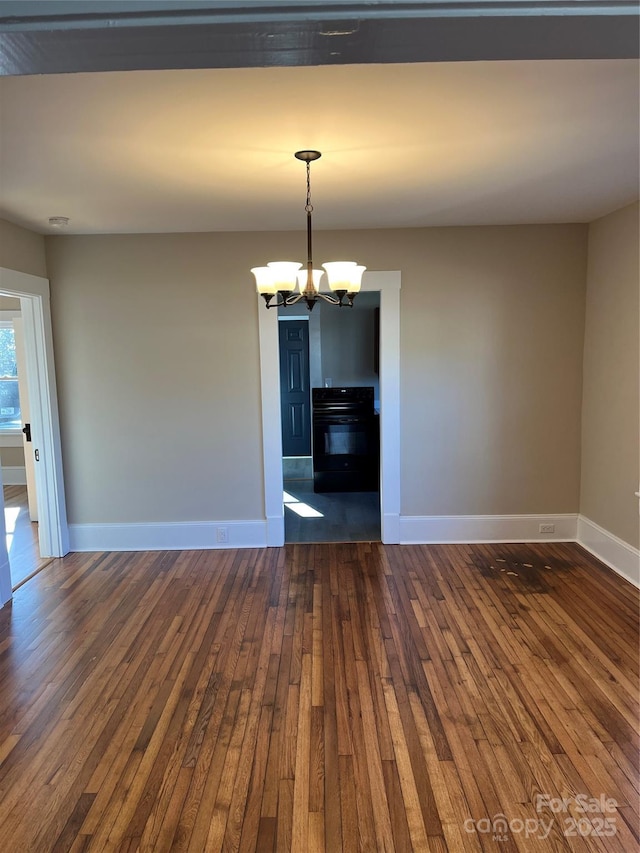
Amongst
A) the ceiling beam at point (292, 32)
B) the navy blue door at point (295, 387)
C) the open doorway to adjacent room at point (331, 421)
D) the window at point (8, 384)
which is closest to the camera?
the ceiling beam at point (292, 32)

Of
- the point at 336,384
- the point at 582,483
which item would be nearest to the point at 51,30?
the point at 582,483

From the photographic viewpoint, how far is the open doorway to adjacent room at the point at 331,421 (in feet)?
17.4

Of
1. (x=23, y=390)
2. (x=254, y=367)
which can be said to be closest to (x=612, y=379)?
(x=254, y=367)

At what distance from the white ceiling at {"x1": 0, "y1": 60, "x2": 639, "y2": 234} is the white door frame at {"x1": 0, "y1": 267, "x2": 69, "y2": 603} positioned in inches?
26.6

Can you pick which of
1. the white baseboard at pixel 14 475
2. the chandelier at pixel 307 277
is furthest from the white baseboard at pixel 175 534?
the white baseboard at pixel 14 475

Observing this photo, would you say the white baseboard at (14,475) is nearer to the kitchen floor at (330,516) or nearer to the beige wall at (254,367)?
the beige wall at (254,367)

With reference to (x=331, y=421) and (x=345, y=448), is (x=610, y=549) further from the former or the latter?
(x=331, y=421)

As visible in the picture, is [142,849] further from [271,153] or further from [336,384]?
[336,384]

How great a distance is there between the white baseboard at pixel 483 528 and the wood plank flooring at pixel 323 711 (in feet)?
1.71

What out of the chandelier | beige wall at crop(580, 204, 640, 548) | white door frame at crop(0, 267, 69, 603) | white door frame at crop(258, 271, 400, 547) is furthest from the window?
beige wall at crop(580, 204, 640, 548)

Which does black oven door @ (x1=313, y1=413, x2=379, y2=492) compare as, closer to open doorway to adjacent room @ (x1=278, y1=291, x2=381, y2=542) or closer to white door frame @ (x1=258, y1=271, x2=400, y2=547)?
open doorway to adjacent room @ (x1=278, y1=291, x2=381, y2=542)

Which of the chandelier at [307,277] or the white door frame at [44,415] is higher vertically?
the chandelier at [307,277]

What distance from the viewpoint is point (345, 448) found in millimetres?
6230

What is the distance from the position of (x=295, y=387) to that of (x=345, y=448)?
1.87 metres
